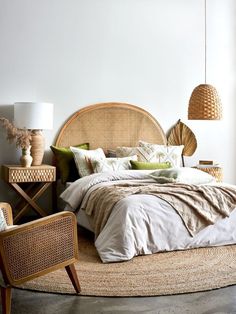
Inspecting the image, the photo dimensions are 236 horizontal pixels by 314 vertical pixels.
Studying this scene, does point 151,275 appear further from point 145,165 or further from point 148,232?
point 145,165

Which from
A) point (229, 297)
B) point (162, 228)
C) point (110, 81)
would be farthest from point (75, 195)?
point (229, 297)

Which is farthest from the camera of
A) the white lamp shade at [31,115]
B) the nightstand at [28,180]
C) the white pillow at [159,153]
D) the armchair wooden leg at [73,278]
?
the white pillow at [159,153]

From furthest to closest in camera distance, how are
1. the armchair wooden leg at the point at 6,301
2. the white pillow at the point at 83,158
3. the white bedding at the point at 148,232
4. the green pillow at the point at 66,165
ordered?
1. the green pillow at the point at 66,165
2. the white pillow at the point at 83,158
3. the white bedding at the point at 148,232
4. the armchair wooden leg at the point at 6,301

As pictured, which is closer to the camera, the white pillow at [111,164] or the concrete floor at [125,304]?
the concrete floor at [125,304]

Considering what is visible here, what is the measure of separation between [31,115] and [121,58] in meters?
1.54

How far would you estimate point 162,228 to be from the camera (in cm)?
409

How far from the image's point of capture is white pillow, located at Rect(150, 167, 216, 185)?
15.8 ft

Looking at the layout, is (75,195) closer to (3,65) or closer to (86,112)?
(86,112)

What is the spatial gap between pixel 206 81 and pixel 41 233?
4239mm

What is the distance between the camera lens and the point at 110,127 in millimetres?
6121

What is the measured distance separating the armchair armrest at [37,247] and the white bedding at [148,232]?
710 mm

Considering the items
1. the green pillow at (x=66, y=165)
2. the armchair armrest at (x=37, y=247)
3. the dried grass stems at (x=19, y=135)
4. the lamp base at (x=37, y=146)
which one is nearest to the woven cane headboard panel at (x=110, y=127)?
the green pillow at (x=66, y=165)

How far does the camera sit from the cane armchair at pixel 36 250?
284 centimetres

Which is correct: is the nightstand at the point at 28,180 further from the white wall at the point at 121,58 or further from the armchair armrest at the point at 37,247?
the armchair armrest at the point at 37,247
